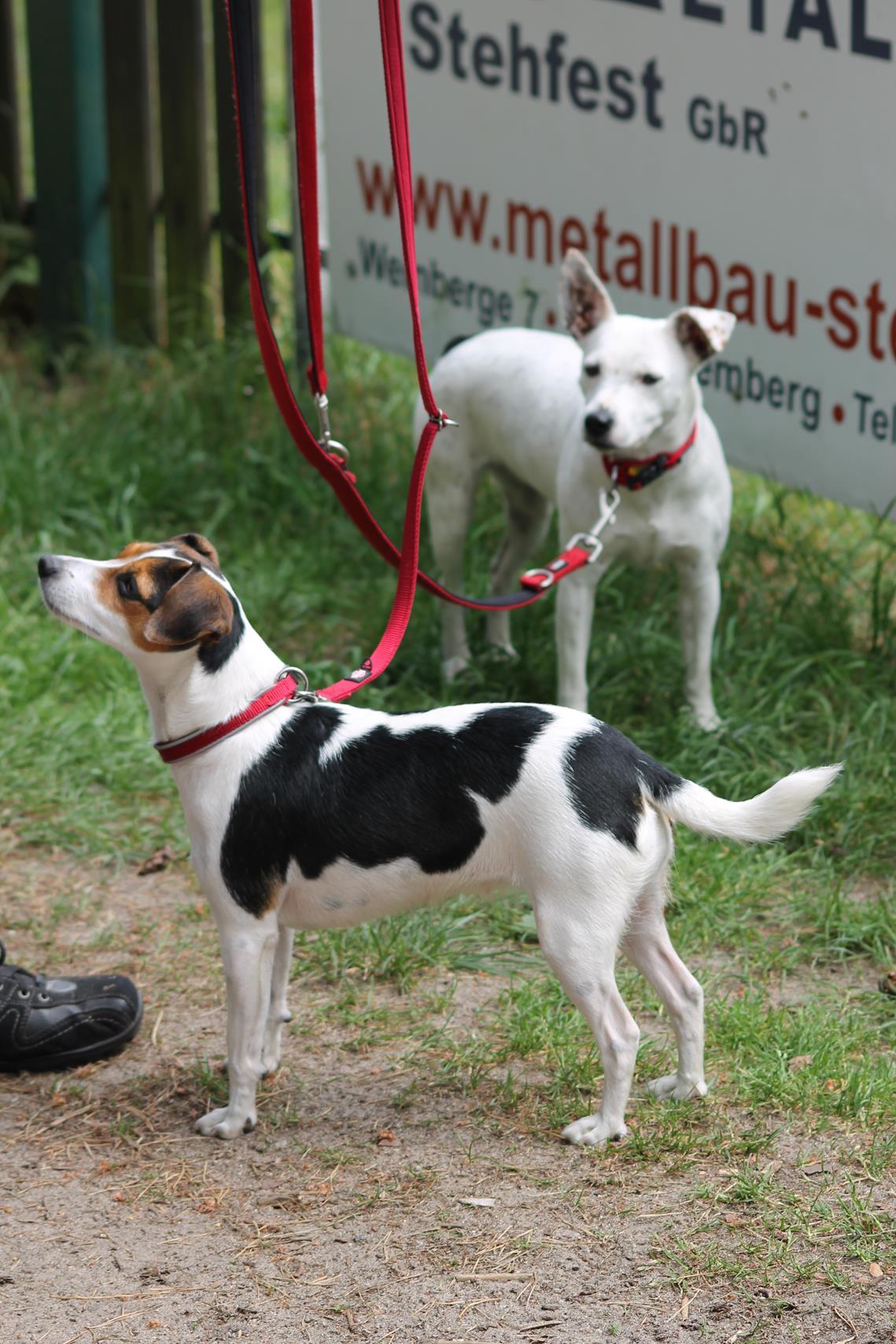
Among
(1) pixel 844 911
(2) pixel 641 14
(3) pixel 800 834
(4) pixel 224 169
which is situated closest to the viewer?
(1) pixel 844 911

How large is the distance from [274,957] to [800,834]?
1686mm

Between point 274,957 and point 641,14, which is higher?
point 641,14

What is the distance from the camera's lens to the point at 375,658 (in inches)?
121

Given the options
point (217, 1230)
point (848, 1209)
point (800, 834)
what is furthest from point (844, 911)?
point (217, 1230)

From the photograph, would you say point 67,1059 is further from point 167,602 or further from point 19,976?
point 167,602

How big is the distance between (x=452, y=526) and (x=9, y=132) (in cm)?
439

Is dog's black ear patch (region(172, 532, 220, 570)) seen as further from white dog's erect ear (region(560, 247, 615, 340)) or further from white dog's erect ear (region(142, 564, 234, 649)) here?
white dog's erect ear (region(560, 247, 615, 340))

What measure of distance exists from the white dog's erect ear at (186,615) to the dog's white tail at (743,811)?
91cm

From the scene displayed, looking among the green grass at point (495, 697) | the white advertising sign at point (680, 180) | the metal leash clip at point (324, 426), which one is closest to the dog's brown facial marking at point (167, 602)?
the metal leash clip at point (324, 426)

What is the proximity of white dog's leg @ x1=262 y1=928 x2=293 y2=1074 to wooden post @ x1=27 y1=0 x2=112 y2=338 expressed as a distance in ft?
16.5

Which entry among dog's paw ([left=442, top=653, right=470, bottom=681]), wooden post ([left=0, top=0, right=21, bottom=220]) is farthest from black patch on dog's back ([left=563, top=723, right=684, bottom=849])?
wooden post ([left=0, top=0, right=21, bottom=220])

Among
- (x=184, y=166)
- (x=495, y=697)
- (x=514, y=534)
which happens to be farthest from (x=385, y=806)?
(x=184, y=166)

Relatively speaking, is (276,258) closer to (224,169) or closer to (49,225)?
(224,169)

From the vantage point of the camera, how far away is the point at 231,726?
9.64ft
